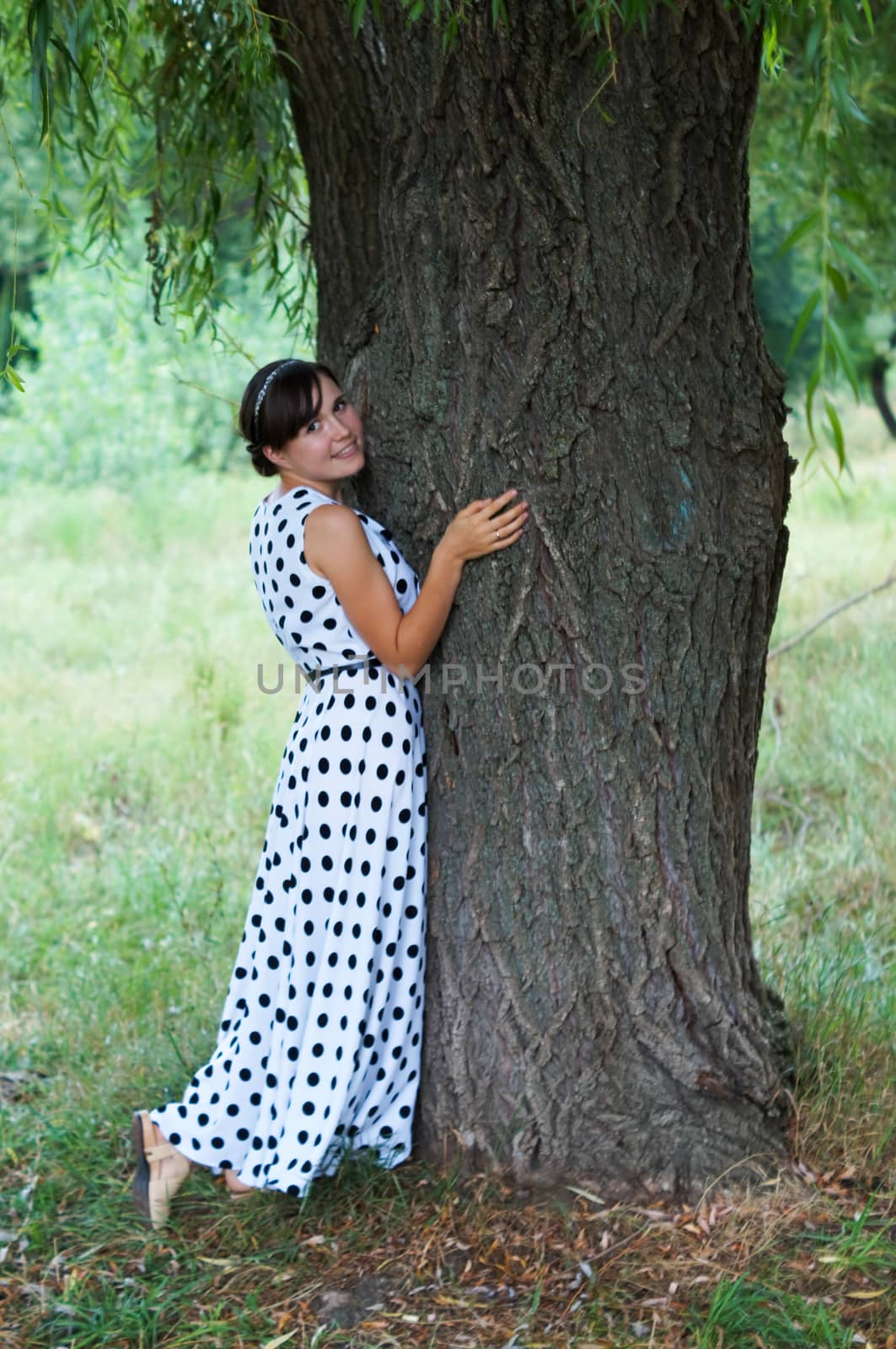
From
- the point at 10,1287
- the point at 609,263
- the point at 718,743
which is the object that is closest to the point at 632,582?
the point at 718,743

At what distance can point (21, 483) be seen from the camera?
1112 cm

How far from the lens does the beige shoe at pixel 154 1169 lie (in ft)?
8.91

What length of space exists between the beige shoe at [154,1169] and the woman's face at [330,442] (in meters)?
1.38

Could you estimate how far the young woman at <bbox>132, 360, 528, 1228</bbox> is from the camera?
257cm

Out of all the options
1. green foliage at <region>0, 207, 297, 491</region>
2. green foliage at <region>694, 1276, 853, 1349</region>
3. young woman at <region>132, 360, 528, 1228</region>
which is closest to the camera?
green foliage at <region>694, 1276, 853, 1349</region>

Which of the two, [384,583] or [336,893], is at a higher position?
[384,583]

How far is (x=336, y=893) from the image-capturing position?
8.68 feet

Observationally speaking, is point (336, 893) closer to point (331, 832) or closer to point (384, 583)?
point (331, 832)

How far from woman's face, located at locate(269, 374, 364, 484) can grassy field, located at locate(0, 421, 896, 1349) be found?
4.56ft

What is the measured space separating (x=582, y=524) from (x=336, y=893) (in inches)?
34.4

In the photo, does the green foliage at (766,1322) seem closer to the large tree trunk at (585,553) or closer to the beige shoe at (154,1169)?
the large tree trunk at (585,553)

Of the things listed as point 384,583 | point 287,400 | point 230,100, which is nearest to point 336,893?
point 384,583

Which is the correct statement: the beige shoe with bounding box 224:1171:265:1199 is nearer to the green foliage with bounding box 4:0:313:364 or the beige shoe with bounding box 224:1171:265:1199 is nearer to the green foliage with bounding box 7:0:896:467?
the green foliage with bounding box 7:0:896:467

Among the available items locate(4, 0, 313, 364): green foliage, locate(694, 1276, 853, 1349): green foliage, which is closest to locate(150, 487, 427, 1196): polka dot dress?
locate(694, 1276, 853, 1349): green foliage
